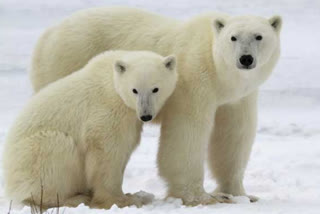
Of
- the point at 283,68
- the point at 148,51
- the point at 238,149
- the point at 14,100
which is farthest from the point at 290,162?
the point at 283,68

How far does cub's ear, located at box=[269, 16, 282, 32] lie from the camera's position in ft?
19.6

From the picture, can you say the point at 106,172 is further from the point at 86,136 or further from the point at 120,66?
the point at 120,66

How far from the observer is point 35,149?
5926 mm

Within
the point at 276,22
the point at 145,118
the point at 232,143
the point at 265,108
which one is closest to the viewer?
the point at 145,118

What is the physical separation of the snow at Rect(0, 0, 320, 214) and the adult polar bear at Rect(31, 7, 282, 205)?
34cm

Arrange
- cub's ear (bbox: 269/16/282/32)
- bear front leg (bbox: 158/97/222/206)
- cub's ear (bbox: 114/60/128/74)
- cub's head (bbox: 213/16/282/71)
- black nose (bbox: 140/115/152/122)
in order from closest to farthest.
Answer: black nose (bbox: 140/115/152/122) → cub's head (bbox: 213/16/282/71) → cub's ear (bbox: 114/60/128/74) → cub's ear (bbox: 269/16/282/32) → bear front leg (bbox: 158/97/222/206)

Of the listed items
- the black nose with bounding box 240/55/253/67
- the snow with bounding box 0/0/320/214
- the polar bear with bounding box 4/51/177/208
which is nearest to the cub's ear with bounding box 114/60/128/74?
the polar bear with bounding box 4/51/177/208

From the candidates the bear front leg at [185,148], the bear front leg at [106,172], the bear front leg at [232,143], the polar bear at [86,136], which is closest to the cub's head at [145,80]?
the polar bear at [86,136]

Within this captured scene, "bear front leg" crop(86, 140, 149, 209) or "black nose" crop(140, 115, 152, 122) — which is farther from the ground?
"black nose" crop(140, 115, 152, 122)

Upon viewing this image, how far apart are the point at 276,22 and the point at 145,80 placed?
45.9 inches

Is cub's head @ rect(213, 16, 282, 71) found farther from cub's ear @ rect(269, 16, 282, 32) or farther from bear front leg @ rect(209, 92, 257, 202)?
bear front leg @ rect(209, 92, 257, 202)

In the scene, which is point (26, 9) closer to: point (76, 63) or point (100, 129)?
point (76, 63)

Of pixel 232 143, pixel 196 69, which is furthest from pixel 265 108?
pixel 196 69

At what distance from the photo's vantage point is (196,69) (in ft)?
20.1
